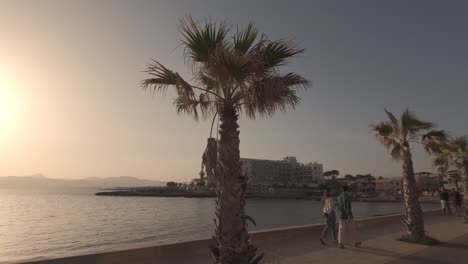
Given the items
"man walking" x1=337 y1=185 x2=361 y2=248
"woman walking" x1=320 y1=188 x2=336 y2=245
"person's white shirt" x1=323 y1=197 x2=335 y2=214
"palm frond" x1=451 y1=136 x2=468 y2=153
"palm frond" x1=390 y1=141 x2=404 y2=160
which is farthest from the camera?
"palm frond" x1=451 y1=136 x2=468 y2=153

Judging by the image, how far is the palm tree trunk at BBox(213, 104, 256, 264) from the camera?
5316mm

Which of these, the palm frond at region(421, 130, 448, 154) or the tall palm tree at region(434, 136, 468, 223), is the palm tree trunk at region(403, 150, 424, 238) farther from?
the tall palm tree at region(434, 136, 468, 223)

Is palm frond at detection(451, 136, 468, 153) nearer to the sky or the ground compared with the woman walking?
nearer to the sky

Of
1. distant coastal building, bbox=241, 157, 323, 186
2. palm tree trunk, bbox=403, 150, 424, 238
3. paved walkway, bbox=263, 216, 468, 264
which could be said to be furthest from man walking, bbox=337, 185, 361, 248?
distant coastal building, bbox=241, 157, 323, 186

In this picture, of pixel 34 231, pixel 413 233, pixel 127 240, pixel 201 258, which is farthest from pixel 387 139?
pixel 34 231

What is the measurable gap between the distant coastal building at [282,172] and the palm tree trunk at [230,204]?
540 feet

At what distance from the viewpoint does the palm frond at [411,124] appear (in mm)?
11008

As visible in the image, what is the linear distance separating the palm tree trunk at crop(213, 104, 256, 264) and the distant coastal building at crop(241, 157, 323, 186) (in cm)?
16473

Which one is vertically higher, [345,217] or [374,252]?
[345,217]

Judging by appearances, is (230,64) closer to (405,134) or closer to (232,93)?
(232,93)

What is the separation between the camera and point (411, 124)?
11.1m

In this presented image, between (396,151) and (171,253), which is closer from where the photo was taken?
(171,253)

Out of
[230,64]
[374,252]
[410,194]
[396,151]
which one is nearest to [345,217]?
[374,252]

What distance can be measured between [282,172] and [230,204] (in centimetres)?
18428
